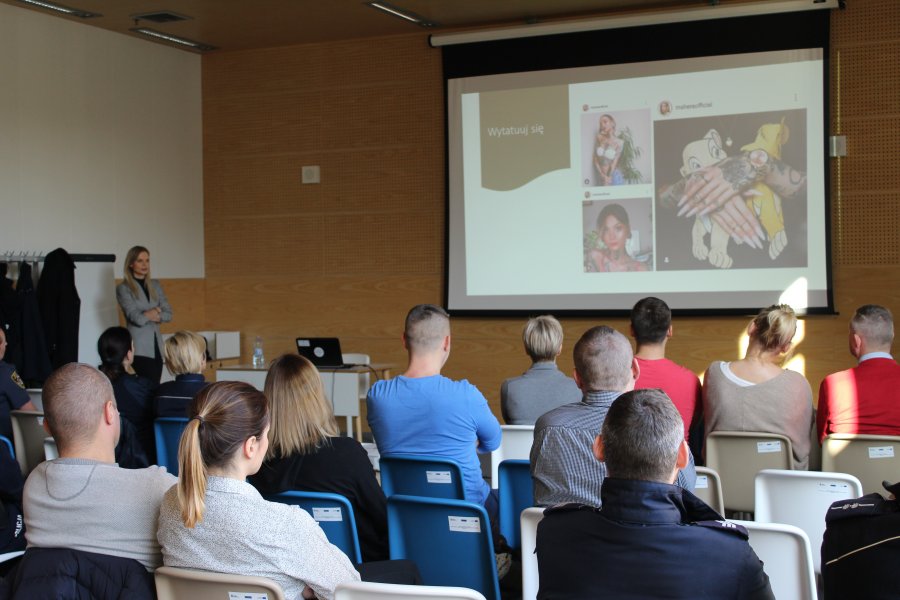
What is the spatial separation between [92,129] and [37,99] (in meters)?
0.62

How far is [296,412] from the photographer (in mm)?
2982

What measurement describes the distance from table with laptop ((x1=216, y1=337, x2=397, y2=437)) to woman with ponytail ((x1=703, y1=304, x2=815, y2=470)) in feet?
11.7

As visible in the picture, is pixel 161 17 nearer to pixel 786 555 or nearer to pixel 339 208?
pixel 339 208

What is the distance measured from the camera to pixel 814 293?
7059mm

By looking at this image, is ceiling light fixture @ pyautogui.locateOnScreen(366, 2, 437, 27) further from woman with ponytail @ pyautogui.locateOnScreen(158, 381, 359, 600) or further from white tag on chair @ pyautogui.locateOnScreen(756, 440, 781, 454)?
woman with ponytail @ pyautogui.locateOnScreen(158, 381, 359, 600)

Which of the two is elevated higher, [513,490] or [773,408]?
[773,408]

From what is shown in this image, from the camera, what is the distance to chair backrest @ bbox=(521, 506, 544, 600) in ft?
8.29

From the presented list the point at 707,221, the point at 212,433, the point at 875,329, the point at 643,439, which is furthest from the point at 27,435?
the point at 707,221

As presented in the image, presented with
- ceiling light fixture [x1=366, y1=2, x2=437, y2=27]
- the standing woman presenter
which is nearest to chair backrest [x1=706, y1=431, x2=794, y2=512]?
ceiling light fixture [x1=366, y1=2, x2=437, y2=27]

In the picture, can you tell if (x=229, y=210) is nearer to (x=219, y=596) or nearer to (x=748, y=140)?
(x=748, y=140)

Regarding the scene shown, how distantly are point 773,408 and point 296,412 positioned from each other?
2129mm

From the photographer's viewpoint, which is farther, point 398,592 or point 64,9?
point 64,9

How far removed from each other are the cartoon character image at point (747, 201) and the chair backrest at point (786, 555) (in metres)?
5.17

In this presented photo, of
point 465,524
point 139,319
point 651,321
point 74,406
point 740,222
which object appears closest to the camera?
point 74,406
